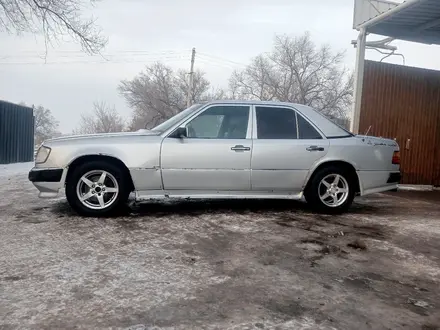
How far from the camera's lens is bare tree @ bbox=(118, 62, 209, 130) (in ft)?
139

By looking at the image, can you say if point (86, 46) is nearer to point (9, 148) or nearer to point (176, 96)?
point (9, 148)

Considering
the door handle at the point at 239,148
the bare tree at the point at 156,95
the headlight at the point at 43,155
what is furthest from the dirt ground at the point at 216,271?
the bare tree at the point at 156,95

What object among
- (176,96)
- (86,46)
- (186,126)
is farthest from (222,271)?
(176,96)

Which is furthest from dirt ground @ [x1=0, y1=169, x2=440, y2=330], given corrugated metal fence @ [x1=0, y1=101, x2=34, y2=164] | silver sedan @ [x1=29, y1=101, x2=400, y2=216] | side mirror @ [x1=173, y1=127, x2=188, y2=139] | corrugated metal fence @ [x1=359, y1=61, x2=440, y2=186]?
corrugated metal fence @ [x1=0, y1=101, x2=34, y2=164]

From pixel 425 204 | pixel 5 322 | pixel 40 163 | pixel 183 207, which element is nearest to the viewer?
pixel 5 322

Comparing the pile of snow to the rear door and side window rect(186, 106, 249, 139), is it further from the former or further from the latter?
the rear door

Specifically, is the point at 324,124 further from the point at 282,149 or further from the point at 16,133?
the point at 16,133

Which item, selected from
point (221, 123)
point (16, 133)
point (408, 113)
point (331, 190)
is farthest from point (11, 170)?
point (408, 113)

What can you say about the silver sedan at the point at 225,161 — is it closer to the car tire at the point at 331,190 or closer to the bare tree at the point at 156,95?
the car tire at the point at 331,190

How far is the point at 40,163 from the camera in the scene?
186 inches

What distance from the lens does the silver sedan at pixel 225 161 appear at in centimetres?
473

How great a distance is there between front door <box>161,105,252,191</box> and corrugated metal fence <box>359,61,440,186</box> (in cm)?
498

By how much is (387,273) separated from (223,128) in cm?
285

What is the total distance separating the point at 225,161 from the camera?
4934mm
